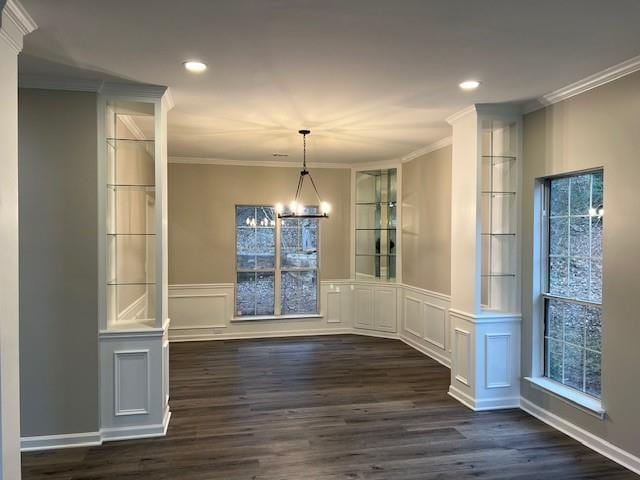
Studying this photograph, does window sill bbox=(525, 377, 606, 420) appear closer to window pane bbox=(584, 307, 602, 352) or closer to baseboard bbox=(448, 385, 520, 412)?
baseboard bbox=(448, 385, 520, 412)

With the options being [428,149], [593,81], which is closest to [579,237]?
[593,81]

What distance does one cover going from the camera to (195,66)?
309 centimetres

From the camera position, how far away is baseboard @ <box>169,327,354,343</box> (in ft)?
22.6

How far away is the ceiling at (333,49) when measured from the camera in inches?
91.0

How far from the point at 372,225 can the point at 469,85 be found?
407 cm

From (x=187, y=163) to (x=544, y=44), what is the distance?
5.36 m

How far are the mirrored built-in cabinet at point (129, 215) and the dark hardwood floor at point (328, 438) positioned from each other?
99 centimetres

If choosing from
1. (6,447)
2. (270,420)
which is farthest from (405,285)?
(6,447)

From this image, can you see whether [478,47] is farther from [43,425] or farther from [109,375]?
[43,425]

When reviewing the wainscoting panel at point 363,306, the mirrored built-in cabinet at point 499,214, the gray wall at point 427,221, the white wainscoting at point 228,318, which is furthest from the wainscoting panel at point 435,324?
the white wainscoting at point 228,318

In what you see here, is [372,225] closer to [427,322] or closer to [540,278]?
[427,322]

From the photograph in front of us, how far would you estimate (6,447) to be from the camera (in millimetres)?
2303

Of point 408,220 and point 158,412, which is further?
point 408,220

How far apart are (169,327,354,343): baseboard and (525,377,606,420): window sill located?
369cm
